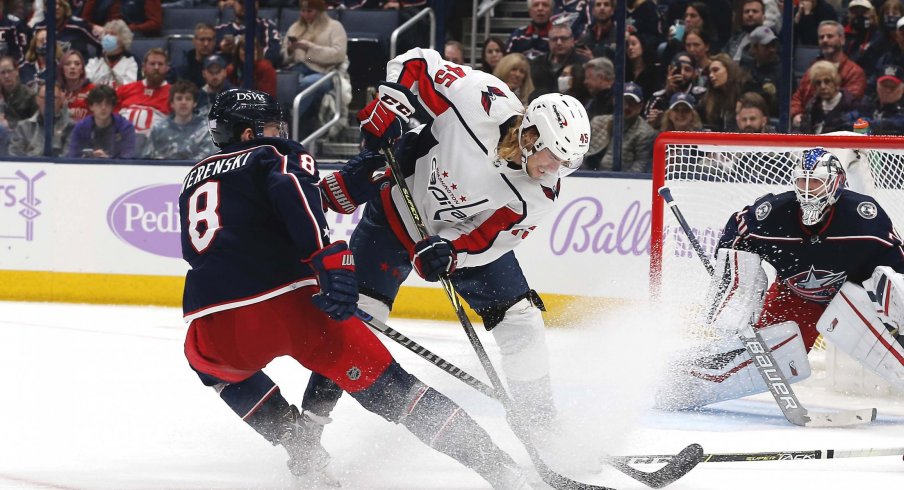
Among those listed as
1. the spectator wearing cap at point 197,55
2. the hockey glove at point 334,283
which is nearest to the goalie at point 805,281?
the hockey glove at point 334,283

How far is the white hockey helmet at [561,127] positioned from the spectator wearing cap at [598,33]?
2986 mm

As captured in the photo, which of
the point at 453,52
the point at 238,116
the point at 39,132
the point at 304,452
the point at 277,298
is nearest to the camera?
the point at 277,298

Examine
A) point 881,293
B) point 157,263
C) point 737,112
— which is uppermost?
point 737,112

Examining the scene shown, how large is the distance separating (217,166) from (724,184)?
8.36ft

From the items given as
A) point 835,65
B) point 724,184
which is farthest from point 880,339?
point 835,65

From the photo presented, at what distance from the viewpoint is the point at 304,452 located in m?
2.83

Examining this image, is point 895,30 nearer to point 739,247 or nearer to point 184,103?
point 739,247

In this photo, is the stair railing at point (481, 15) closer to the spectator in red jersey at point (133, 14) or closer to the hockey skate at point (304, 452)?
the spectator in red jersey at point (133, 14)

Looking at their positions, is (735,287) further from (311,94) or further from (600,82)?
(311,94)

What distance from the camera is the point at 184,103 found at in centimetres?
629

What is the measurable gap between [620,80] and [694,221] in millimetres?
1188

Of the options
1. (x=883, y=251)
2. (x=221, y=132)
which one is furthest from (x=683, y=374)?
(x=221, y=132)

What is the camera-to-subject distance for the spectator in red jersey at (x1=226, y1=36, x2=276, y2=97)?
6242mm

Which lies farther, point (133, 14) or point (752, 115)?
point (133, 14)
